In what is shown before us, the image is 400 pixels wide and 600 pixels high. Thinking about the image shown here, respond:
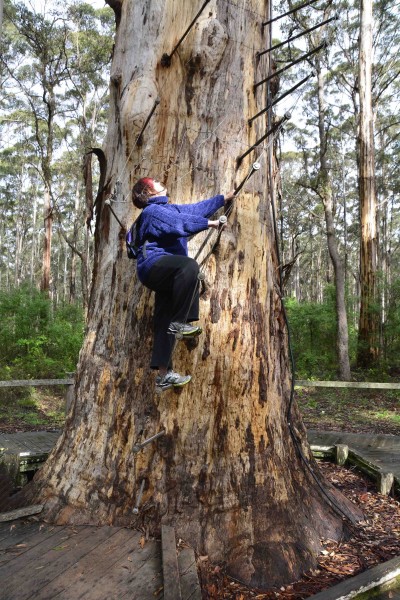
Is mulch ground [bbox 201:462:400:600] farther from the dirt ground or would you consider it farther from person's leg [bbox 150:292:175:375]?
person's leg [bbox 150:292:175:375]

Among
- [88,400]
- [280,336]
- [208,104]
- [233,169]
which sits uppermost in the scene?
[208,104]

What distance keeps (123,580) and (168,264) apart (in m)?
1.68

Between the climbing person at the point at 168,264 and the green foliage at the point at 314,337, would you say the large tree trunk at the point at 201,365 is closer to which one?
the climbing person at the point at 168,264

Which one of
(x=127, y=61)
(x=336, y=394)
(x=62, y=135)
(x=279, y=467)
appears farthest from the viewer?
(x=62, y=135)

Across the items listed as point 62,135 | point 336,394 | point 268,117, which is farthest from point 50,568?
point 62,135

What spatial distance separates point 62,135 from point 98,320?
21731mm

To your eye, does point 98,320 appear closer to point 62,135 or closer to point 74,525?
point 74,525

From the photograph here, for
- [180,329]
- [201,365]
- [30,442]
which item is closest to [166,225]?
[180,329]

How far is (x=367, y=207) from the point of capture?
1216 centimetres

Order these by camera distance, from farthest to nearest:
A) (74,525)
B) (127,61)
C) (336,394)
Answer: (336,394), (127,61), (74,525)

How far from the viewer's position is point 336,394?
34.0 feet

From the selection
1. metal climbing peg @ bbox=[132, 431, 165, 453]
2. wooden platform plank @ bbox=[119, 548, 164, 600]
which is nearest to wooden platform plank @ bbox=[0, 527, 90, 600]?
wooden platform plank @ bbox=[119, 548, 164, 600]

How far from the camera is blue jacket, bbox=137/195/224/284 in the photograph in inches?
107

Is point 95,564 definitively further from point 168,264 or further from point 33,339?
point 33,339
